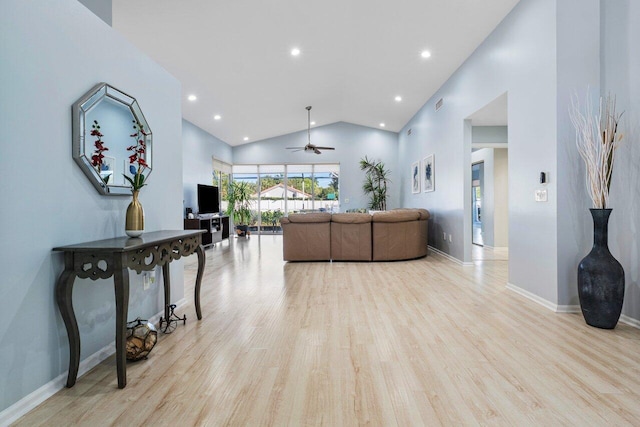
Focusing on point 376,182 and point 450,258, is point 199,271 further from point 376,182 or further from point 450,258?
point 376,182

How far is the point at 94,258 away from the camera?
1.77m

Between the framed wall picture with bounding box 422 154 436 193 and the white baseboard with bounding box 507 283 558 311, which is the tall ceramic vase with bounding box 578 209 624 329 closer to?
the white baseboard with bounding box 507 283 558 311

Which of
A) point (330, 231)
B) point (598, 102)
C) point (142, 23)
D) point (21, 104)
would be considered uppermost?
point (142, 23)

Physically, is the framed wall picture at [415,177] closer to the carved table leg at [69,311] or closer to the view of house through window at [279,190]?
the view of house through window at [279,190]

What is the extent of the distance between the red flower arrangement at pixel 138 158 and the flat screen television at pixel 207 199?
5.38 m

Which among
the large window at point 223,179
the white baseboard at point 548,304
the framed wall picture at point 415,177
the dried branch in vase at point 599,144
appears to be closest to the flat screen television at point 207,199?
the large window at point 223,179

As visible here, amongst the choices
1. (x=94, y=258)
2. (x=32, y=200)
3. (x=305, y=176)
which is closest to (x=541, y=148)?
(x=94, y=258)

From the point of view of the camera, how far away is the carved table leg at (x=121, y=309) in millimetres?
1748

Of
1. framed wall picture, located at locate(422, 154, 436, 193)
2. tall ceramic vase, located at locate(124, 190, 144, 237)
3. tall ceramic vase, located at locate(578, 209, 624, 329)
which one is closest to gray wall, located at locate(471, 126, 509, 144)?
framed wall picture, located at locate(422, 154, 436, 193)

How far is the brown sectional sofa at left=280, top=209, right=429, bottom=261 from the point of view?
221 inches

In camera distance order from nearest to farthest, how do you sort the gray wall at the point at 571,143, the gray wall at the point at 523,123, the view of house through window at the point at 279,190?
the gray wall at the point at 571,143, the gray wall at the point at 523,123, the view of house through window at the point at 279,190

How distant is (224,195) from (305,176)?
8.82ft

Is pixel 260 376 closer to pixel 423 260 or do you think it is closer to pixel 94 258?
pixel 94 258

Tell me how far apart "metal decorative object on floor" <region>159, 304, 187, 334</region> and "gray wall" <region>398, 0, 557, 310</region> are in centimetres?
344
